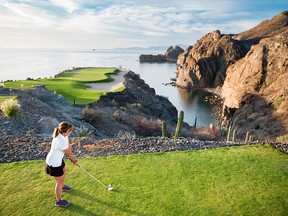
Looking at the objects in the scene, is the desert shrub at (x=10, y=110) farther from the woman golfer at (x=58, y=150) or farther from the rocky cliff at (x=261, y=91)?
the rocky cliff at (x=261, y=91)

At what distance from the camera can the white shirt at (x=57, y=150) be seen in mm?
6508

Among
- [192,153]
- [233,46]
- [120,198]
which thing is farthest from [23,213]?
[233,46]

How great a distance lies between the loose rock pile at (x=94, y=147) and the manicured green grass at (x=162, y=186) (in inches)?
27.9

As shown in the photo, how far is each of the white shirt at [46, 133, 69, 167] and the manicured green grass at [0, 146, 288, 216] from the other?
1231 mm

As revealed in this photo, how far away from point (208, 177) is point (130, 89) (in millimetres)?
32565

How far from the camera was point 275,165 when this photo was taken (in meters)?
9.16

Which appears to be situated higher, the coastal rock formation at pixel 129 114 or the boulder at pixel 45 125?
the boulder at pixel 45 125

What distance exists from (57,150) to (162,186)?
3.25 m

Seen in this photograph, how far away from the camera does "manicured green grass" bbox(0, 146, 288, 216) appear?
6789 mm

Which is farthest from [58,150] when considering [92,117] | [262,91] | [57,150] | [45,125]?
[262,91]

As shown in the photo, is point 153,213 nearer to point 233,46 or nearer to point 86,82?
point 86,82

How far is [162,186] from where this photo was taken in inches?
306

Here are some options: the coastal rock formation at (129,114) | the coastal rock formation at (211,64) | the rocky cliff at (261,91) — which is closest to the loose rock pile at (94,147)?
the coastal rock formation at (129,114)

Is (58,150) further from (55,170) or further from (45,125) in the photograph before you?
(45,125)
